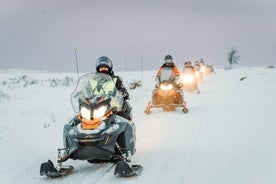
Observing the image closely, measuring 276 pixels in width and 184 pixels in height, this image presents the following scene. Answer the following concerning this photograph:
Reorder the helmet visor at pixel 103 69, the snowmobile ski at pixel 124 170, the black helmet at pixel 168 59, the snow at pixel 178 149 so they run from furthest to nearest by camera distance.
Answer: the black helmet at pixel 168 59 < the helmet visor at pixel 103 69 < the snow at pixel 178 149 < the snowmobile ski at pixel 124 170

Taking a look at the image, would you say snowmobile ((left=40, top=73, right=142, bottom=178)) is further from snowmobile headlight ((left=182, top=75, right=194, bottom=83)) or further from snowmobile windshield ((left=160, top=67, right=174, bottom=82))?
snowmobile headlight ((left=182, top=75, right=194, bottom=83))

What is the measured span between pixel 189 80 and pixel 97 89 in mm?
19544

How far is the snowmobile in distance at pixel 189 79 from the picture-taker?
2617cm

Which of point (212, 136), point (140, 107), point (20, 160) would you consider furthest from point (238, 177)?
point (140, 107)

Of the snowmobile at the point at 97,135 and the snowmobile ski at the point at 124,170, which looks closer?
the snowmobile ski at the point at 124,170

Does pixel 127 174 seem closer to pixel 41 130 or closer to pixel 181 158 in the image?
pixel 181 158

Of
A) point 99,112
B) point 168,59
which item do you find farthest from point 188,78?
point 99,112

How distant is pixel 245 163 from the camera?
7.29 m

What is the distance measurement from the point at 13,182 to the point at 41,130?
5.53m

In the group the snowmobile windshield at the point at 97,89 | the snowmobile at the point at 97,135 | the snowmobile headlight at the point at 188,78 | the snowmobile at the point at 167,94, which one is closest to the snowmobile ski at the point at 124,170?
the snowmobile at the point at 97,135

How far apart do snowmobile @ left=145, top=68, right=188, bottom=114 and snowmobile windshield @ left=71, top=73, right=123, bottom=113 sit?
7907 millimetres

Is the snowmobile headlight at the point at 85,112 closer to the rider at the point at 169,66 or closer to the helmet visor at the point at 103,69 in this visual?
the helmet visor at the point at 103,69

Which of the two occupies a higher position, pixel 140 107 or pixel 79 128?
pixel 79 128

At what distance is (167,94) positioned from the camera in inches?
628
